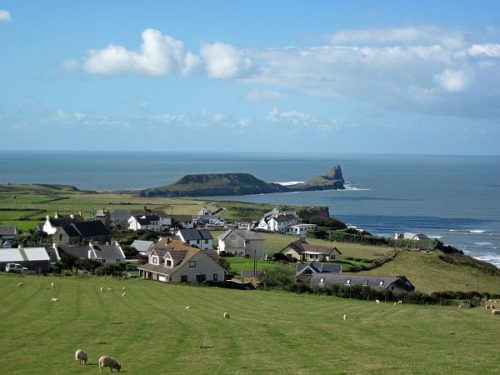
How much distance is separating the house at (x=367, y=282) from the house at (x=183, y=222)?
48039 mm

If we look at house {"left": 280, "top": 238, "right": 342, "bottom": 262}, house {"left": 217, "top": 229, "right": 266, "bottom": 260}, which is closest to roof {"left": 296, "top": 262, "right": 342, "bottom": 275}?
house {"left": 280, "top": 238, "right": 342, "bottom": 262}

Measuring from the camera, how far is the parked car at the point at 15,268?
47906 mm

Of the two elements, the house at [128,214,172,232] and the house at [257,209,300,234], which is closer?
the house at [128,214,172,232]

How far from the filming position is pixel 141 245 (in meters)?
67.3

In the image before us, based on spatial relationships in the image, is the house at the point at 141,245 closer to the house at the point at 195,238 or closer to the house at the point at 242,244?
the house at the point at 195,238

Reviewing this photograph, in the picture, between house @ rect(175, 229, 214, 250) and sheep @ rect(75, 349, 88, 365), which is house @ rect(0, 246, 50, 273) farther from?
sheep @ rect(75, 349, 88, 365)

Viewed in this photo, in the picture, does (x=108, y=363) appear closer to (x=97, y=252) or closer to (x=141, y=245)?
(x=97, y=252)

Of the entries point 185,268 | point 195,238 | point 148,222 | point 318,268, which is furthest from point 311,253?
point 148,222

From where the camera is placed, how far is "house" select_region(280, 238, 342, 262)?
67.4 meters

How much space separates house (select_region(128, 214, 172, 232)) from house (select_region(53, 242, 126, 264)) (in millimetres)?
28175

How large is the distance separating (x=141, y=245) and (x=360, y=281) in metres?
28.9

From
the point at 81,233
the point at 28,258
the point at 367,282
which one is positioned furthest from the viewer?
the point at 81,233

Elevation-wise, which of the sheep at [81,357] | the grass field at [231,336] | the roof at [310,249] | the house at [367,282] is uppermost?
the sheep at [81,357]

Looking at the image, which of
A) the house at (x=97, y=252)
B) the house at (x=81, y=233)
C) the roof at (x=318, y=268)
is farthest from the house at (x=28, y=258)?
the roof at (x=318, y=268)
